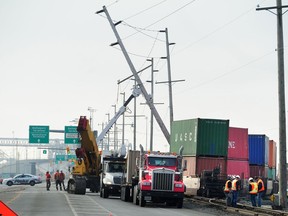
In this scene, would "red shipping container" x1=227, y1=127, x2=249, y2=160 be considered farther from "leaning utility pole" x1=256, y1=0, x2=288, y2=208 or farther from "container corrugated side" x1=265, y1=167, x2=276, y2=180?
"leaning utility pole" x1=256, y1=0, x2=288, y2=208

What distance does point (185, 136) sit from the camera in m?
44.1

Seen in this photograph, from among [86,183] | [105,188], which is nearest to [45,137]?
[86,183]

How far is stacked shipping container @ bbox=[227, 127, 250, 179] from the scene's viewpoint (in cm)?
4372

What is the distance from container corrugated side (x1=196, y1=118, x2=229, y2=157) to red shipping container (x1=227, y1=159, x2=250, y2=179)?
1.79 metres

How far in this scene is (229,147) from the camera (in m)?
44.0

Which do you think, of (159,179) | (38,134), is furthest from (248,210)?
(38,134)

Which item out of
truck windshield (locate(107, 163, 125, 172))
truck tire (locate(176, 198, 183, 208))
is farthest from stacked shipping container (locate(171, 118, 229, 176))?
truck tire (locate(176, 198, 183, 208))

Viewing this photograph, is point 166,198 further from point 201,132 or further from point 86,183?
point 86,183

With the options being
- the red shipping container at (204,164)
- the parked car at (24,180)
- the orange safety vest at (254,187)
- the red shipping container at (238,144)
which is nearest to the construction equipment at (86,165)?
the red shipping container at (204,164)

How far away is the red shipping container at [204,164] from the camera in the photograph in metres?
41.5

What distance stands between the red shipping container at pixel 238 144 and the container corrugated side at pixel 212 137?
6.53 feet

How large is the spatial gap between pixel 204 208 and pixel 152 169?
3057mm

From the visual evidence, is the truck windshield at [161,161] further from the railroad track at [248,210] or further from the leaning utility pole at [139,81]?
the leaning utility pole at [139,81]

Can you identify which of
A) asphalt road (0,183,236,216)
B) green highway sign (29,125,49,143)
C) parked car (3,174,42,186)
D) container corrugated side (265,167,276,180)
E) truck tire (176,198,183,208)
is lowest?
asphalt road (0,183,236,216)
